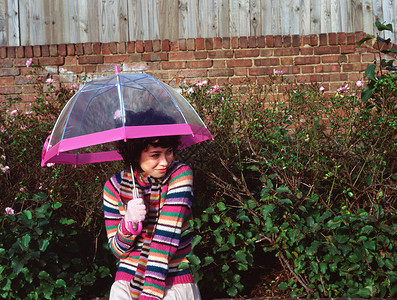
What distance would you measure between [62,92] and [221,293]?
239cm

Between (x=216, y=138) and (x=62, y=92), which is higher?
(x=62, y=92)

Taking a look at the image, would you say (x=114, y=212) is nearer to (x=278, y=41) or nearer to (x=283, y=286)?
(x=283, y=286)

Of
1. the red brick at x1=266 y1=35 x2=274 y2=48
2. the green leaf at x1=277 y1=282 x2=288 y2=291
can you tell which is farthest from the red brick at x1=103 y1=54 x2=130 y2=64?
the green leaf at x1=277 y1=282 x2=288 y2=291

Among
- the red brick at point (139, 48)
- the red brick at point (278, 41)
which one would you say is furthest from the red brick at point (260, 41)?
the red brick at point (139, 48)

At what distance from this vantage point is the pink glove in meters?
2.08

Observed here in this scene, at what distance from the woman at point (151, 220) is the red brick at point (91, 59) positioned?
3.78 meters

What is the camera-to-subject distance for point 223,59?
5.81 metres

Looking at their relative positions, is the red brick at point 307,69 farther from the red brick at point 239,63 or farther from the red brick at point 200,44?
the red brick at point 200,44

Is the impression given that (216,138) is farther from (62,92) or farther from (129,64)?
(129,64)

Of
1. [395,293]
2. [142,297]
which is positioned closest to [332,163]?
[395,293]

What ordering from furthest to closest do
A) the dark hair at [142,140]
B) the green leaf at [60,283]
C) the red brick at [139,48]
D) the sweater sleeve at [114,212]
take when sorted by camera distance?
1. the red brick at [139,48]
2. the green leaf at [60,283]
3. the sweater sleeve at [114,212]
4. the dark hair at [142,140]

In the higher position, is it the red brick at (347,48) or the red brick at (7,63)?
the red brick at (347,48)

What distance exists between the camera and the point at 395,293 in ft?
9.27

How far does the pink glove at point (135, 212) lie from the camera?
2.08m
